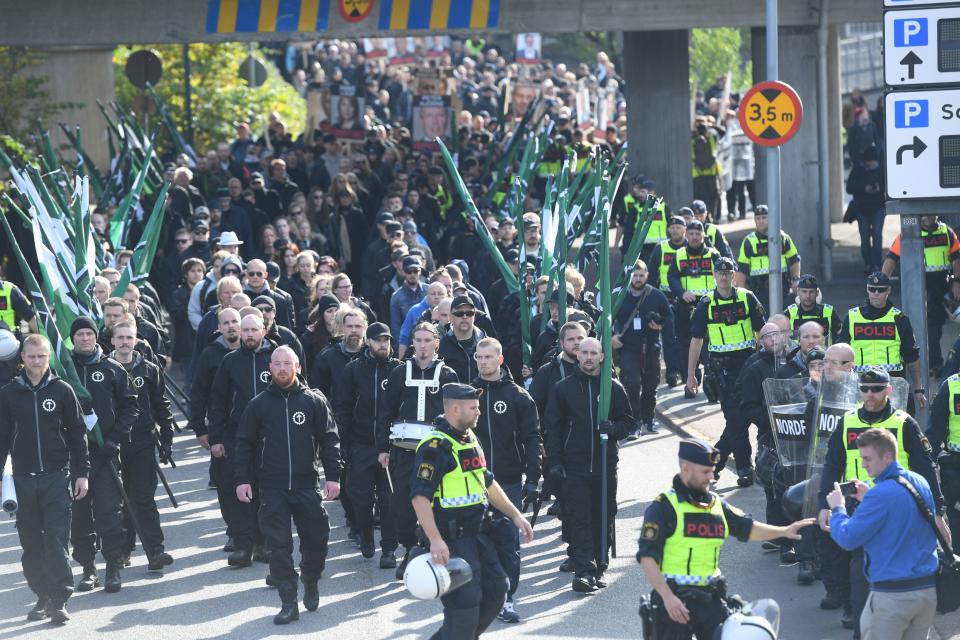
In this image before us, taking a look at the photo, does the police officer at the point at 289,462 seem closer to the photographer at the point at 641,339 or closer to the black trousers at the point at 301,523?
the black trousers at the point at 301,523

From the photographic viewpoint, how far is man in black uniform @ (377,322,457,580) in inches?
468

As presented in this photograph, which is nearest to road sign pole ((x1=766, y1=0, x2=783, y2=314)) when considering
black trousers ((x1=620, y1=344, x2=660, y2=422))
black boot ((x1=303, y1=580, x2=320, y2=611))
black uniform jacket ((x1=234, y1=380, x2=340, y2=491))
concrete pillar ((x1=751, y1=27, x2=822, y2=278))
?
black trousers ((x1=620, y1=344, x2=660, y2=422))

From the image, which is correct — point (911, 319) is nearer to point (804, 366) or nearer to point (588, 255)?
point (804, 366)

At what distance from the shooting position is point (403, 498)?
11.6 meters

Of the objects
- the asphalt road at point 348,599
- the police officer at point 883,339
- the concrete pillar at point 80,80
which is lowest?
the asphalt road at point 348,599

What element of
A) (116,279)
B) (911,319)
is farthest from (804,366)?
(116,279)

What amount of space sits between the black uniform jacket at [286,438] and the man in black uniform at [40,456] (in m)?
1.11

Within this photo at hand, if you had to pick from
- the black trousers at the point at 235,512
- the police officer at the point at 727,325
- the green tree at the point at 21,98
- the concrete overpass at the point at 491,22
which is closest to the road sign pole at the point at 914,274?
the police officer at the point at 727,325

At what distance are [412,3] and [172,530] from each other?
12.2 meters

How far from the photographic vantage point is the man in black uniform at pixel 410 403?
1189 cm

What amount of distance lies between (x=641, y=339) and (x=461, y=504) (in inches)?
282

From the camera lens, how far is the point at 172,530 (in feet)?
45.0

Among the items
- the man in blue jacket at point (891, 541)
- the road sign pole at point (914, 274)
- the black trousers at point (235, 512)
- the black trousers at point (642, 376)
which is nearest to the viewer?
the man in blue jacket at point (891, 541)

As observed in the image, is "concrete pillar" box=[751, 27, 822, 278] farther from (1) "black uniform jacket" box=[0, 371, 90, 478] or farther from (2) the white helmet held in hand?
(2) the white helmet held in hand
